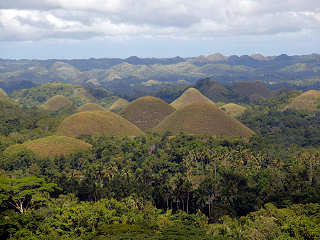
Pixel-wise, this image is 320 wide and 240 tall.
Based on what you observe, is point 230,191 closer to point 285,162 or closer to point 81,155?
point 285,162

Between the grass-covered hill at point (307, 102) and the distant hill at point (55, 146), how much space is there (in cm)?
9169

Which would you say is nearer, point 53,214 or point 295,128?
point 53,214

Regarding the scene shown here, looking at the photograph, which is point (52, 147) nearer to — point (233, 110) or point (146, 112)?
point (146, 112)

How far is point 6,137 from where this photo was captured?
102 meters

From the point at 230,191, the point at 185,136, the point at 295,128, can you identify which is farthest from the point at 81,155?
the point at 295,128

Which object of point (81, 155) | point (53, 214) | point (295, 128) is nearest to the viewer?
point (53, 214)

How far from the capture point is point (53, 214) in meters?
42.6

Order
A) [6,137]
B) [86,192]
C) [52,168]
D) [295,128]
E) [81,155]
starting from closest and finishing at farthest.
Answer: [86,192] → [52,168] → [81,155] → [6,137] → [295,128]

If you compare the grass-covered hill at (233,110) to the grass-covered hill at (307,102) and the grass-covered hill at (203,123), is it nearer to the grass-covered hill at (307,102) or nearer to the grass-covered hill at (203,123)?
the grass-covered hill at (307,102)

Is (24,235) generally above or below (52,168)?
above

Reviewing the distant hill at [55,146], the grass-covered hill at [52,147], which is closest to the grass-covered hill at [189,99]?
the distant hill at [55,146]

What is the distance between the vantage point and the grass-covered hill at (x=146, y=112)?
133312 mm

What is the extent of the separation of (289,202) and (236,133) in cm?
5660

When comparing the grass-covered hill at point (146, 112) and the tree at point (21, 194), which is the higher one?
the tree at point (21, 194)
